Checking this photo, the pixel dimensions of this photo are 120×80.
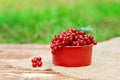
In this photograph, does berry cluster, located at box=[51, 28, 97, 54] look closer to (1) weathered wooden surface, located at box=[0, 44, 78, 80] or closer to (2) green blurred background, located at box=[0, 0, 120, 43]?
(1) weathered wooden surface, located at box=[0, 44, 78, 80]

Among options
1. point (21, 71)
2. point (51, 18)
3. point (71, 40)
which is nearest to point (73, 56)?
point (71, 40)

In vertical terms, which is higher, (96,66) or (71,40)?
(71,40)

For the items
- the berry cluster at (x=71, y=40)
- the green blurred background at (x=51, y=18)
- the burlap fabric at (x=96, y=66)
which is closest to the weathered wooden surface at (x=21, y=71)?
the burlap fabric at (x=96, y=66)

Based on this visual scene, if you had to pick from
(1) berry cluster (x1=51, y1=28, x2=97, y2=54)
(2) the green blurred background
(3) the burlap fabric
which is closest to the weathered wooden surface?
(3) the burlap fabric

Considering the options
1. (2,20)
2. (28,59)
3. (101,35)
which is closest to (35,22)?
(2,20)

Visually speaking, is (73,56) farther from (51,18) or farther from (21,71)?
(51,18)

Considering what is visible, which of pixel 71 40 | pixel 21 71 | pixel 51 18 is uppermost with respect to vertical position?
pixel 51 18

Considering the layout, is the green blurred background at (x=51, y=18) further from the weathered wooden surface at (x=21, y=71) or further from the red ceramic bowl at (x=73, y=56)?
the red ceramic bowl at (x=73, y=56)

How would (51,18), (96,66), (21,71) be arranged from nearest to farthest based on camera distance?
(21,71), (96,66), (51,18)
